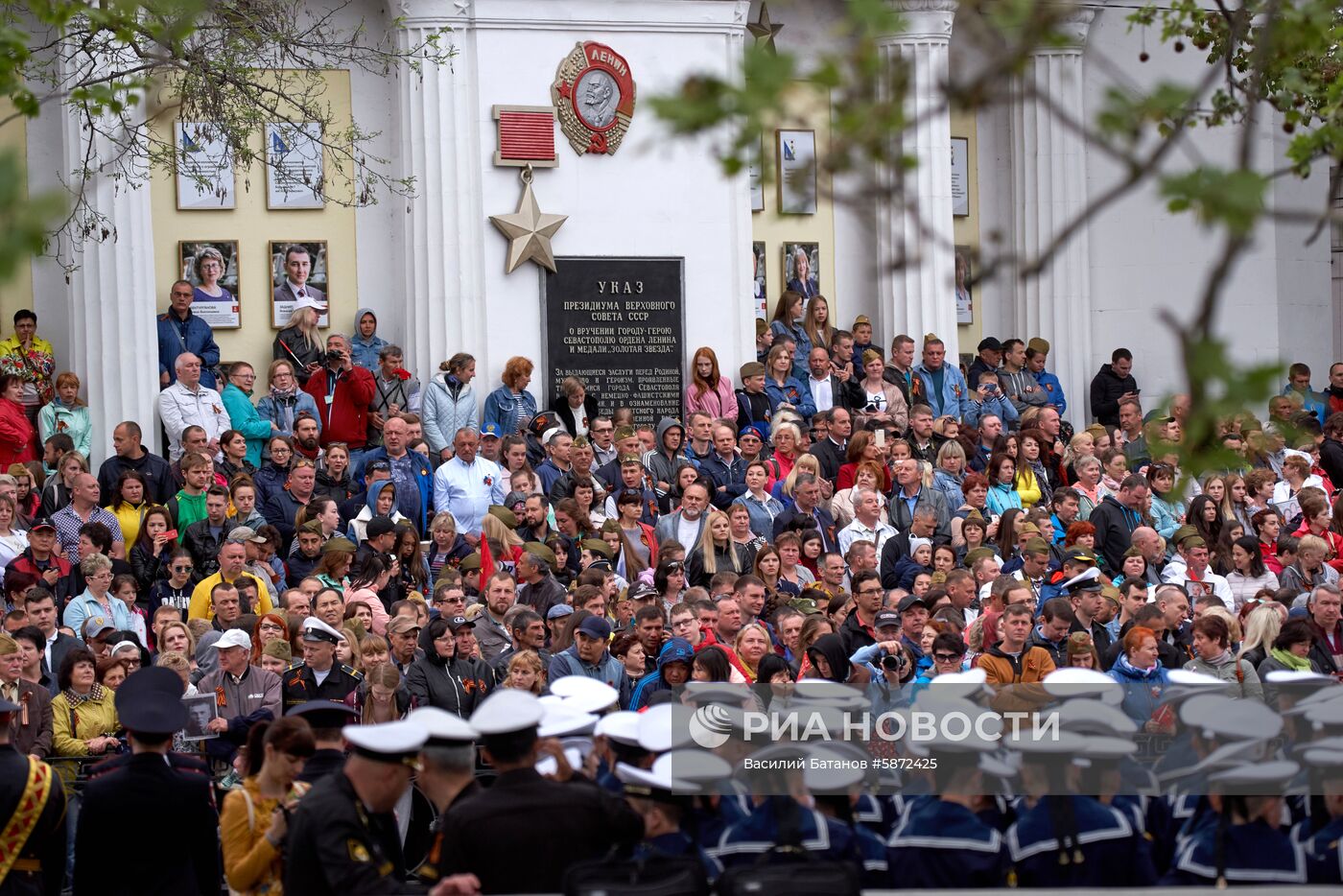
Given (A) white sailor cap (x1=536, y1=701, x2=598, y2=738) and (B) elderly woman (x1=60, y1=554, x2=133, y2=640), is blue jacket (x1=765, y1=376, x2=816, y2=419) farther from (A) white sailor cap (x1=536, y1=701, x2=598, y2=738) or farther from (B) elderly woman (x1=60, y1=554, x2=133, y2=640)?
(A) white sailor cap (x1=536, y1=701, x2=598, y2=738)

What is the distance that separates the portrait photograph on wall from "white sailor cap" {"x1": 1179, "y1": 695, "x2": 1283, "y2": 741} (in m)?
15.2

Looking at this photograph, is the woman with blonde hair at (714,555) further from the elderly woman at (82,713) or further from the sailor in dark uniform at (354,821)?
the sailor in dark uniform at (354,821)

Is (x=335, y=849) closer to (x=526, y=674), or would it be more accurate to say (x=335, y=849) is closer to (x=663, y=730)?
(x=663, y=730)

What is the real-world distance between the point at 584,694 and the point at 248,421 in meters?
11.2

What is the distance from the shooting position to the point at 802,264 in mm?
24672

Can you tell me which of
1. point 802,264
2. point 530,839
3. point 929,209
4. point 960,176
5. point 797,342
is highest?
point 960,176

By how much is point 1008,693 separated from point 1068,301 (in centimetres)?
1606

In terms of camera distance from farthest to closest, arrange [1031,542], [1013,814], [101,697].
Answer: [1031,542] → [101,697] → [1013,814]

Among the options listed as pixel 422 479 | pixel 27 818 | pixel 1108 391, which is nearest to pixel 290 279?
pixel 422 479

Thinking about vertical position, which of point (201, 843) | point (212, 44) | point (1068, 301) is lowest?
point (201, 843)

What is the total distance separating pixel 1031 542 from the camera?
16.0m

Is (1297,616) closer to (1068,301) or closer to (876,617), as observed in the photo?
(876,617)

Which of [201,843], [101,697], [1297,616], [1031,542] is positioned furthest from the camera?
[1031,542]

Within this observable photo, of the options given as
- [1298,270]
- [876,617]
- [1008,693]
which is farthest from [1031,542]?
[1298,270]
